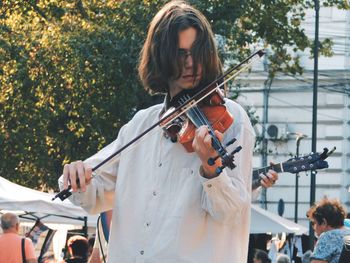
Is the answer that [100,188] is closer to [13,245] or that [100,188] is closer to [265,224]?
[13,245]

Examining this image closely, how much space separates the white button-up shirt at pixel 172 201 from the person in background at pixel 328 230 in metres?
5.42

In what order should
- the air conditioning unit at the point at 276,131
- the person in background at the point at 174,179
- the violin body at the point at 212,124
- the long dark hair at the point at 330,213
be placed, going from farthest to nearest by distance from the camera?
1. the air conditioning unit at the point at 276,131
2. the long dark hair at the point at 330,213
3. the violin body at the point at 212,124
4. the person in background at the point at 174,179

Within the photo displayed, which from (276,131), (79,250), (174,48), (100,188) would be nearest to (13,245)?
(79,250)

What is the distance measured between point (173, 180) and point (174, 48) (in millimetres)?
421

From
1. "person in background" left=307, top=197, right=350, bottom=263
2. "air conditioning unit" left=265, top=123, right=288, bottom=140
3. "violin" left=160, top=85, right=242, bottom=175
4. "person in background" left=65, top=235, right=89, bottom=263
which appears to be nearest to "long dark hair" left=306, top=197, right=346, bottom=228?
"person in background" left=307, top=197, right=350, bottom=263

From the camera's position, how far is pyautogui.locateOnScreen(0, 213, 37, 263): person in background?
47.2 feet

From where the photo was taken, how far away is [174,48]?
3.81m

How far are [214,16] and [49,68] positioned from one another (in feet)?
12.6

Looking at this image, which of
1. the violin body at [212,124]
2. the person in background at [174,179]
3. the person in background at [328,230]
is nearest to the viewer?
the person in background at [174,179]

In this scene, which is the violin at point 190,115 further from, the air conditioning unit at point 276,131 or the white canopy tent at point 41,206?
the air conditioning unit at point 276,131

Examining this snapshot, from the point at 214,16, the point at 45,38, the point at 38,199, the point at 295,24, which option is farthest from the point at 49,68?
the point at 38,199

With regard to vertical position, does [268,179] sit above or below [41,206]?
below

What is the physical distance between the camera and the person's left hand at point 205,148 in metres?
3.47

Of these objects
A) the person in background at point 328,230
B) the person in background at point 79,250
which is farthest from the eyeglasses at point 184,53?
the person in background at point 79,250
